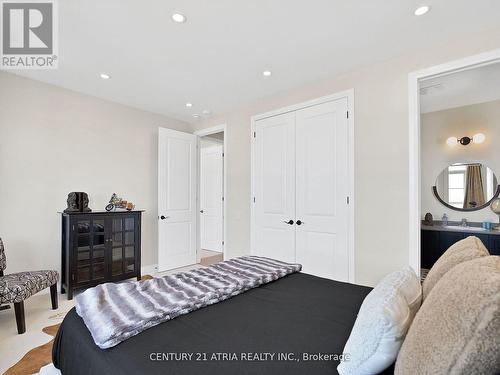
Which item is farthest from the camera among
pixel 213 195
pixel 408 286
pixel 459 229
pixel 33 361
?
pixel 213 195

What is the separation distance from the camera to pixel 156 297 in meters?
1.47

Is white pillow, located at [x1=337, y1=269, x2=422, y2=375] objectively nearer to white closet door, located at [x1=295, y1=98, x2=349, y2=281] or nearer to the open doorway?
white closet door, located at [x1=295, y1=98, x2=349, y2=281]

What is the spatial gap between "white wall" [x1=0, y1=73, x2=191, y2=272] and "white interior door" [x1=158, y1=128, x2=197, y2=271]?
0.94 ft

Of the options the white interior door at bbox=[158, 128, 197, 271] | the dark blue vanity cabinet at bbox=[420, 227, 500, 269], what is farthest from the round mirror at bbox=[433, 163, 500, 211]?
the white interior door at bbox=[158, 128, 197, 271]

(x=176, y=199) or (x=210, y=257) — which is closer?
(x=176, y=199)

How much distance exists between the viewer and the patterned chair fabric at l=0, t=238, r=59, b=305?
2156 mm

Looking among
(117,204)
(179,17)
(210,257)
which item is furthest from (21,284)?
(210,257)

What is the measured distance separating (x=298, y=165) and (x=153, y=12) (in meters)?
2.22

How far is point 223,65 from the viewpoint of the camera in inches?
108

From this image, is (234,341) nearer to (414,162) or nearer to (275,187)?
(414,162)

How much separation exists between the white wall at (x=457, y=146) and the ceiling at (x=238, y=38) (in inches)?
87.2

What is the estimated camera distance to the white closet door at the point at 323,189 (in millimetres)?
2943

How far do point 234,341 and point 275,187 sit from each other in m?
2.59

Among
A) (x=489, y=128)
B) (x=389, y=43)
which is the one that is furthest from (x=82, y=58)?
(x=489, y=128)
